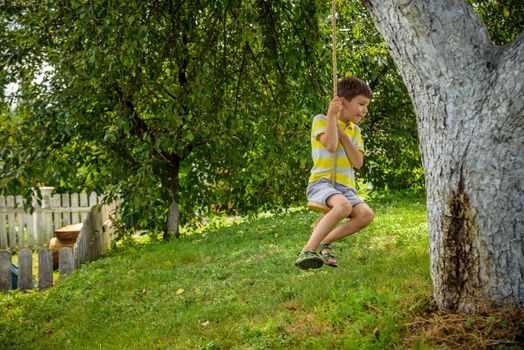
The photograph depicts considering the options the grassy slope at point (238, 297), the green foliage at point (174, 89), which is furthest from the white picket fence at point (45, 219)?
the grassy slope at point (238, 297)

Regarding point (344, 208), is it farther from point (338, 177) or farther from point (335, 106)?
point (335, 106)

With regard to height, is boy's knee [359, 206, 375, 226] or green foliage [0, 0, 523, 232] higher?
green foliage [0, 0, 523, 232]

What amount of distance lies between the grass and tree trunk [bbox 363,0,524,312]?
595mm

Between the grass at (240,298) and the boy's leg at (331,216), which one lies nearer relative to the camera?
the boy's leg at (331,216)

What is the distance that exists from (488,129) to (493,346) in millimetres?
1340

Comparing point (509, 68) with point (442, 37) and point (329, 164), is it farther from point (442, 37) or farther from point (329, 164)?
point (329, 164)

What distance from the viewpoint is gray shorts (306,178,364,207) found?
14.5 ft

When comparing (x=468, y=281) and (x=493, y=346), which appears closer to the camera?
(x=493, y=346)

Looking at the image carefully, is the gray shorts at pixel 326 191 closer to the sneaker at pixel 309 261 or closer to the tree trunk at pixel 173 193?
the sneaker at pixel 309 261

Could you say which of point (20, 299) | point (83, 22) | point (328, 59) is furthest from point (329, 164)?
point (20, 299)

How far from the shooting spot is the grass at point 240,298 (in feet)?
14.9

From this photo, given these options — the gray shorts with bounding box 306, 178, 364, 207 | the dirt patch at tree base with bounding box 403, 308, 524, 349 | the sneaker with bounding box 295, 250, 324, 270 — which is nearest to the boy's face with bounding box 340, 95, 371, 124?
the gray shorts with bounding box 306, 178, 364, 207

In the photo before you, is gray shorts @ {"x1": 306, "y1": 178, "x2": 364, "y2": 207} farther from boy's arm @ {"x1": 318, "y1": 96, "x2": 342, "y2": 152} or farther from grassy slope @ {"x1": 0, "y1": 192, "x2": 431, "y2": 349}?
grassy slope @ {"x1": 0, "y1": 192, "x2": 431, "y2": 349}

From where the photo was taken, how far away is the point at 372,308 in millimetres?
4590
